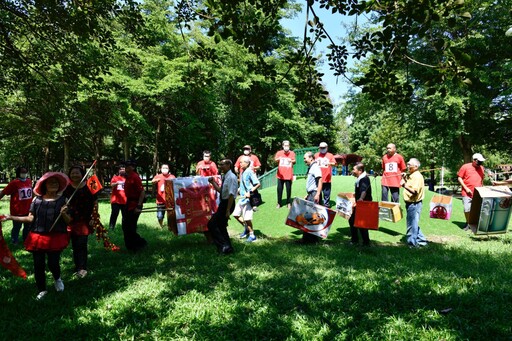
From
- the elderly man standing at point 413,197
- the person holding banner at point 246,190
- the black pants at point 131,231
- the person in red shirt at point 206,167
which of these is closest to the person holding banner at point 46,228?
A: the black pants at point 131,231

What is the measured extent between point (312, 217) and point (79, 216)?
4.41m

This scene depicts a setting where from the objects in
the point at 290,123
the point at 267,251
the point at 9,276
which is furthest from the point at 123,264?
the point at 290,123

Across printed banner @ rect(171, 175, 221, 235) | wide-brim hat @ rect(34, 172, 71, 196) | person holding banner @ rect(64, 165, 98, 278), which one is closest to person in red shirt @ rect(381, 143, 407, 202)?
printed banner @ rect(171, 175, 221, 235)

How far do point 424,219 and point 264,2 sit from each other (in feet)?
27.6

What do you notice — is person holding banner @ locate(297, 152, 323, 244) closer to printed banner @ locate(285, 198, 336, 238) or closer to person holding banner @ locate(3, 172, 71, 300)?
printed banner @ locate(285, 198, 336, 238)

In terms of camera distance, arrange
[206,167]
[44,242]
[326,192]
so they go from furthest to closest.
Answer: [206,167], [326,192], [44,242]

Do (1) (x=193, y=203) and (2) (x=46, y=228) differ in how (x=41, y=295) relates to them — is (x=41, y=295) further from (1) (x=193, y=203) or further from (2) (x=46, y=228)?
(1) (x=193, y=203)

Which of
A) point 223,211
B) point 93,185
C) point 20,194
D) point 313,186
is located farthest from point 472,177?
point 20,194

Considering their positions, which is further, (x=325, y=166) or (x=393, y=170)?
(x=325, y=166)

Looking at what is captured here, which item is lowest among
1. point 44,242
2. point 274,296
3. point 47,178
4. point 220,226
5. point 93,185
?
point 274,296

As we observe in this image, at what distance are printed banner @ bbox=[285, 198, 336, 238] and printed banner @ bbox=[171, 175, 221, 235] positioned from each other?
1756mm

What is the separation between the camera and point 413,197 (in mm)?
7012

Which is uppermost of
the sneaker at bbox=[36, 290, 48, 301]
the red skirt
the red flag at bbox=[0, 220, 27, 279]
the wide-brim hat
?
the wide-brim hat

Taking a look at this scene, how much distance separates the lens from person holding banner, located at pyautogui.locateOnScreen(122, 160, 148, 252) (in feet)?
22.4
